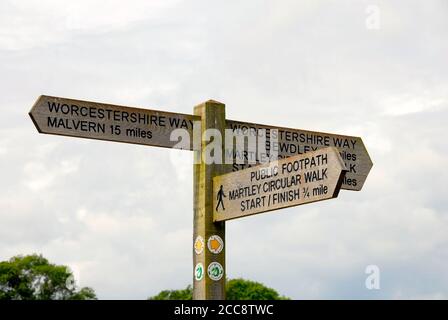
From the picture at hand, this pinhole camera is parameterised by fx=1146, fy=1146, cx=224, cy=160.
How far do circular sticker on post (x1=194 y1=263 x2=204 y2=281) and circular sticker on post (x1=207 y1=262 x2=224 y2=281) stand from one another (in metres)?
0.09

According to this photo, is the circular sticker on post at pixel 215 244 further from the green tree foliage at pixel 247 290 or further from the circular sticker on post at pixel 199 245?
the green tree foliage at pixel 247 290

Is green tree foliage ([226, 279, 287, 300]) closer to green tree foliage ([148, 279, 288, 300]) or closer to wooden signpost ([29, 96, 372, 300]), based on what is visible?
green tree foliage ([148, 279, 288, 300])

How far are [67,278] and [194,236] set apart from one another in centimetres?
7442

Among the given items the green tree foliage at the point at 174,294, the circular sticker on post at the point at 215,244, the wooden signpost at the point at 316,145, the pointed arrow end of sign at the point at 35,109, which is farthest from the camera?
the green tree foliage at the point at 174,294

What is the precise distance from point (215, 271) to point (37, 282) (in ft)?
242

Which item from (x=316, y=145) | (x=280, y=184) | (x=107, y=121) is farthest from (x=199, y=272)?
(x=316, y=145)

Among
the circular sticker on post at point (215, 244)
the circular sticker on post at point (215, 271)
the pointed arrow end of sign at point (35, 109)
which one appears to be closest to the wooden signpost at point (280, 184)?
the circular sticker on post at point (215, 244)

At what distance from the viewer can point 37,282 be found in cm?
8475

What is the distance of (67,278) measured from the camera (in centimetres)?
8594

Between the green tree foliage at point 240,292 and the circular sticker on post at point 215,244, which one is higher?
the green tree foliage at point 240,292

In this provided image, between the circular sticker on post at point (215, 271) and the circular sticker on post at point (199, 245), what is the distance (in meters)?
0.20

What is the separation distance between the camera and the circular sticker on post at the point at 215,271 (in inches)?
497

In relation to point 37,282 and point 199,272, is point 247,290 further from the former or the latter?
point 199,272
